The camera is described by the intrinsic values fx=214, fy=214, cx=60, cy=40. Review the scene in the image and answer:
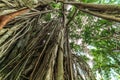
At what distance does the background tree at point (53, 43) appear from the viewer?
1.75m

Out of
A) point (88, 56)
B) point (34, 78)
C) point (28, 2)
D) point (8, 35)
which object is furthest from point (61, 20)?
point (34, 78)

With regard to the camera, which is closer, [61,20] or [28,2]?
[28,2]

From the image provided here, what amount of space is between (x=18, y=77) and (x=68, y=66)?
490mm

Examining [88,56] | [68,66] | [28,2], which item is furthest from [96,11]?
[88,56]

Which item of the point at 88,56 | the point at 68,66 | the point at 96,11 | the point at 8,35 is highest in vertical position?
the point at 96,11

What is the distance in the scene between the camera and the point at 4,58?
2.05 meters

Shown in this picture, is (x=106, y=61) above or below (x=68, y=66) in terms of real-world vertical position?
below

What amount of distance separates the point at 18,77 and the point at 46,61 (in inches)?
12.7

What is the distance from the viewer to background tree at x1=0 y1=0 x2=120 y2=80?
69.1 inches

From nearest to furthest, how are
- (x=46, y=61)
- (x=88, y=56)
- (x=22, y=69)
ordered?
(x=22, y=69), (x=46, y=61), (x=88, y=56)

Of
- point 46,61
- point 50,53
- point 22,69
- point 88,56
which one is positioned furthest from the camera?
point 88,56

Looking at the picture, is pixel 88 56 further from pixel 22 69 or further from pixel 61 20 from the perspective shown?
pixel 22 69

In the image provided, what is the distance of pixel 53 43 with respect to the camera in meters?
2.29

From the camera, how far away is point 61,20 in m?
3.11
